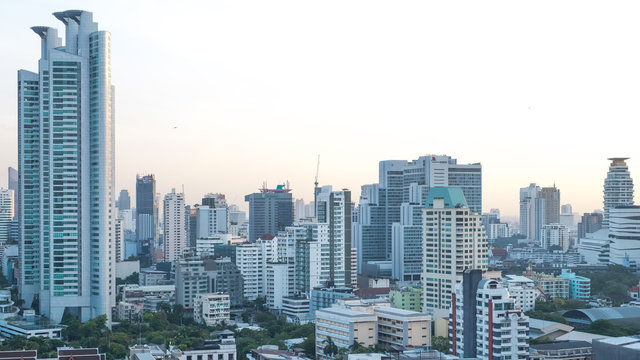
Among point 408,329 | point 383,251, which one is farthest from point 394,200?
point 408,329

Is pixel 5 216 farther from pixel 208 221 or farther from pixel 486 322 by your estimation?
pixel 486 322

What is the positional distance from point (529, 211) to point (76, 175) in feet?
310

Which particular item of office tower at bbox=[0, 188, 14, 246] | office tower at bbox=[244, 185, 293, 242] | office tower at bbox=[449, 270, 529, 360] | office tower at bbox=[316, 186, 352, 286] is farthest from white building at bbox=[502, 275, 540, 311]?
office tower at bbox=[0, 188, 14, 246]

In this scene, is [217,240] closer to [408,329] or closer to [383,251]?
[383,251]

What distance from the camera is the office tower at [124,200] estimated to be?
131575 mm

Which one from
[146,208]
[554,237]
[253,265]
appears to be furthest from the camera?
[146,208]

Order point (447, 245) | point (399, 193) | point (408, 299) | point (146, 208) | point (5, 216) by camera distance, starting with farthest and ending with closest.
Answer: point (146, 208) < point (5, 216) < point (399, 193) < point (408, 299) < point (447, 245)

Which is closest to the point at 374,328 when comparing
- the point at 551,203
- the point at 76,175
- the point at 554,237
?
the point at 76,175

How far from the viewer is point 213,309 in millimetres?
44188

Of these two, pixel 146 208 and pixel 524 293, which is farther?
pixel 146 208

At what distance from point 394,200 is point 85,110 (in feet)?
124

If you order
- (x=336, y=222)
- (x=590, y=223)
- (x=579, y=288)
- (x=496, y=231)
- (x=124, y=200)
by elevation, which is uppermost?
(x=124, y=200)

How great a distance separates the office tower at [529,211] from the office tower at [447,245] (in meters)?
86.8

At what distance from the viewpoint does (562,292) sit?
183 feet
